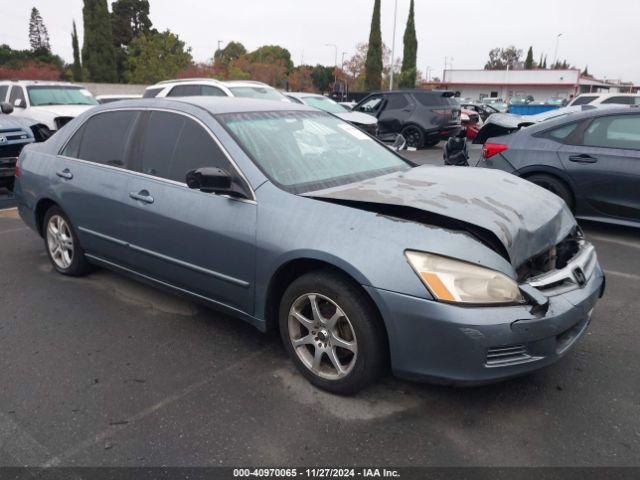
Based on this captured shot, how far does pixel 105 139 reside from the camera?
13.9 feet

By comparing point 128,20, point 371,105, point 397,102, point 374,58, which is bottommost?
point 371,105

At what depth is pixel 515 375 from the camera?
2.59 meters

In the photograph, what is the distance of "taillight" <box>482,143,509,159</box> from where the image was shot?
6.72 meters

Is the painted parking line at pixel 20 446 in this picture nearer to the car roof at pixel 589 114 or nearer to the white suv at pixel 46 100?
the car roof at pixel 589 114

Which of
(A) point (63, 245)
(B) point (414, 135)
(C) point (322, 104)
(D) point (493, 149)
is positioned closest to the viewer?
(A) point (63, 245)

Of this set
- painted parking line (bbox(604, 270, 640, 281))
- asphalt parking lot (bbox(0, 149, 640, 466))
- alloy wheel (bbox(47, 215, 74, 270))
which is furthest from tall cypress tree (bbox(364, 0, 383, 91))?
asphalt parking lot (bbox(0, 149, 640, 466))

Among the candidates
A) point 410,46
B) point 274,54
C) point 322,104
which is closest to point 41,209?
point 322,104

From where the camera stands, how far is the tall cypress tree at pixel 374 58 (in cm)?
4428

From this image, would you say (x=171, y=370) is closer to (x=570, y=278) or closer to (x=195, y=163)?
(x=195, y=163)

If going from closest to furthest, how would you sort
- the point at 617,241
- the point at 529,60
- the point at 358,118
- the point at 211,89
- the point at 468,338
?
the point at 468,338, the point at 617,241, the point at 211,89, the point at 358,118, the point at 529,60

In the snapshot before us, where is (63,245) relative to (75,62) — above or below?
below

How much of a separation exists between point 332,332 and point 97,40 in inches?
1738

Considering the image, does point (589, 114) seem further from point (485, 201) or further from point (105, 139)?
point (105, 139)

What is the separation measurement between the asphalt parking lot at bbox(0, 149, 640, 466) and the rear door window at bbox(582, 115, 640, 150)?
8.73 feet
